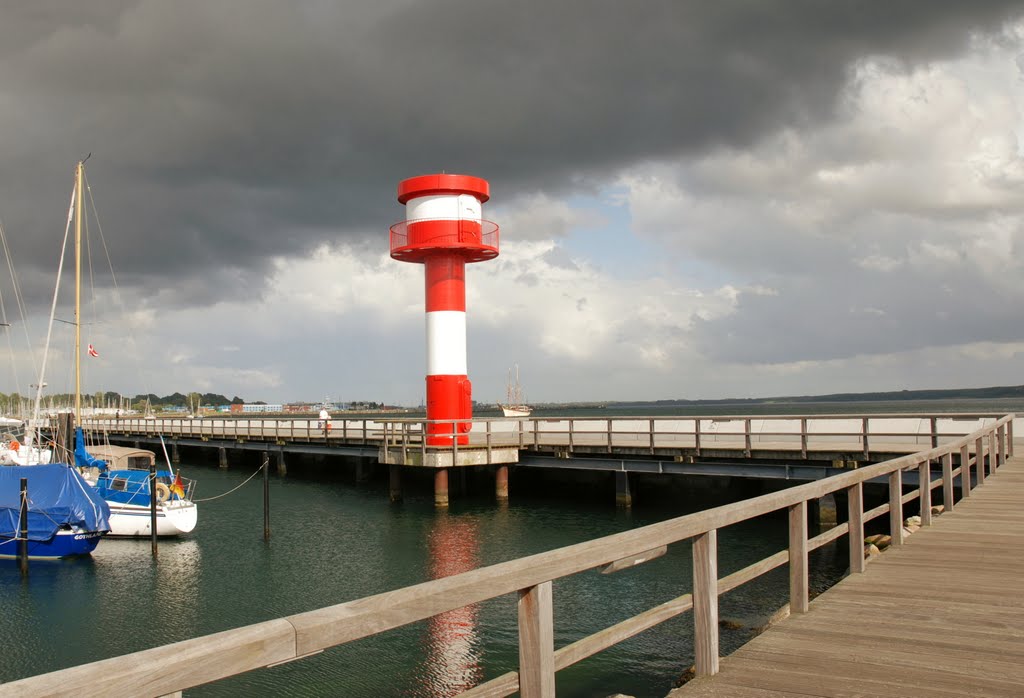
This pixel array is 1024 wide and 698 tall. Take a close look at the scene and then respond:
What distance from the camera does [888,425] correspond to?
76.2 ft

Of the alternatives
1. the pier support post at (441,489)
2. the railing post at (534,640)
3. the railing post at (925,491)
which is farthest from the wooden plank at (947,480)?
the pier support post at (441,489)

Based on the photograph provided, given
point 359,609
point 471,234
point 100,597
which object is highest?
point 471,234

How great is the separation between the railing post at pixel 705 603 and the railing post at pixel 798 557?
4.80 ft

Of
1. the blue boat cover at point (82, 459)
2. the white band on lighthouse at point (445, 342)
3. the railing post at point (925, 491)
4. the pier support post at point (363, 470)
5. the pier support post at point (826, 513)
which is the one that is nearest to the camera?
the railing post at point (925, 491)

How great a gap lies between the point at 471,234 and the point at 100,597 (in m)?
13.3

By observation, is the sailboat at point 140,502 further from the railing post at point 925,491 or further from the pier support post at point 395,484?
the railing post at point 925,491

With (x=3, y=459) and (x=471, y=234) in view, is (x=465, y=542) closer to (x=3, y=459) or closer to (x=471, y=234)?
(x=471, y=234)

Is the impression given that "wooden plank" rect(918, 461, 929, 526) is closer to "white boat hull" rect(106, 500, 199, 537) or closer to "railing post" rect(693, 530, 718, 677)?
"railing post" rect(693, 530, 718, 677)

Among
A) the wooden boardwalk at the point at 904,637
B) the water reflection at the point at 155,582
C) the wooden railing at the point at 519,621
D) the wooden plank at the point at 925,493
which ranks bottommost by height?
the water reflection at the point at 155,582

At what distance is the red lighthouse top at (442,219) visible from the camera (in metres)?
23.1

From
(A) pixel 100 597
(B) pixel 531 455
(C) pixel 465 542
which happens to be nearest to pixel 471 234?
(B) pixel 531 455

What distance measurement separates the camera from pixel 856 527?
684 cm

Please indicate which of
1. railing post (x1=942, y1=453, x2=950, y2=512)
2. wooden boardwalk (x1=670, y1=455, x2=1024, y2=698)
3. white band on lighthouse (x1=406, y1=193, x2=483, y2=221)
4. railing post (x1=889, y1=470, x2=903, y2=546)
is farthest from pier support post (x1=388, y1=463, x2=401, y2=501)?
wooden boardwalk (x1=670, y1=455, x2=1024, y2=698)

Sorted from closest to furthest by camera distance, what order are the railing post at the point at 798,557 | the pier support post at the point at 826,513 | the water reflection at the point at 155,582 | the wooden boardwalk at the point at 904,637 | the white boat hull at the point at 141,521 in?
the wooden boardwalk at the point at 904,637
the railing post at the point at 798,557
the water reflection at the point at 155,582
the pier support post at the point at 826,513
the white boat hull at the point at 141,521
